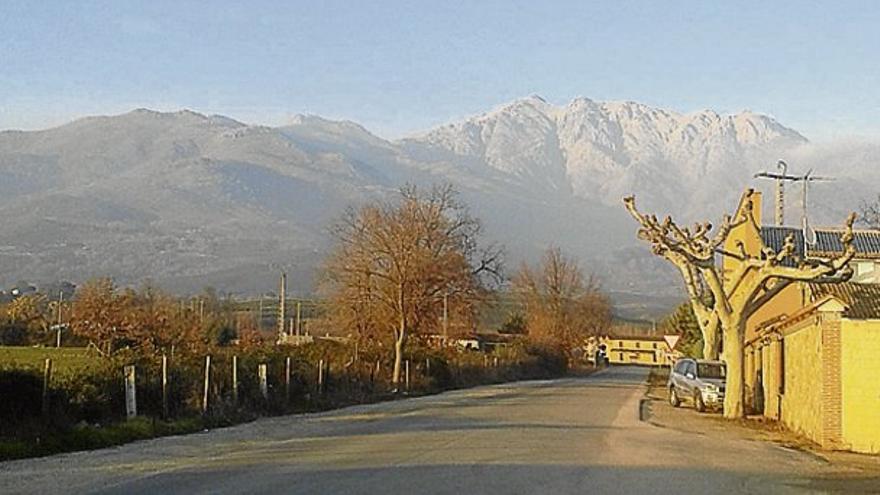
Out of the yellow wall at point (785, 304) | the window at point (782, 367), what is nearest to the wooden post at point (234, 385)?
the window at point (782, 367)

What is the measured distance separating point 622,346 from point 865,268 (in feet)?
417

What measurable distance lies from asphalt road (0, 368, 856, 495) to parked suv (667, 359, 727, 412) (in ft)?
29.4

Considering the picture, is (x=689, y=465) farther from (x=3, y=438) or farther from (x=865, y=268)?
(x=865, y=268)

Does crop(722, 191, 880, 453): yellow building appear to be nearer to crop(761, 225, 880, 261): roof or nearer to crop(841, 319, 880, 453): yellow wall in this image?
crop(841, 319, 880, 453): yellow wall

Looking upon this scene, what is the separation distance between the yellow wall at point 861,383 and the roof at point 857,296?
61cm

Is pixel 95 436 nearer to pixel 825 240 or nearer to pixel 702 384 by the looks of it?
pixel 702 384

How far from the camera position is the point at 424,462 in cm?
1900

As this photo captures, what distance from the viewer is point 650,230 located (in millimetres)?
37062

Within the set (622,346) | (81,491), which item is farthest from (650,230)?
(622,346)

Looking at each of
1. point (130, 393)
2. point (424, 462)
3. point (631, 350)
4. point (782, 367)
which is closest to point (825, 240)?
point (782, 367)

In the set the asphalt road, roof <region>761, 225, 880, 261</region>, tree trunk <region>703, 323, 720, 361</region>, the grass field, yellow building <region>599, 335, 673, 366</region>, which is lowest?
yellow building <region>599, 335, 673, 366</region>

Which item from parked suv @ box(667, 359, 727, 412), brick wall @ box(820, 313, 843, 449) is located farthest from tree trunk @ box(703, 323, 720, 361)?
brick wall @ box(820, 313, 843, 449)

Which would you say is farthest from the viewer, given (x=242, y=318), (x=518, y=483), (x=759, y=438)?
(x=242, y=318)

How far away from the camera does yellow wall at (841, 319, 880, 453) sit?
77.1 ft
